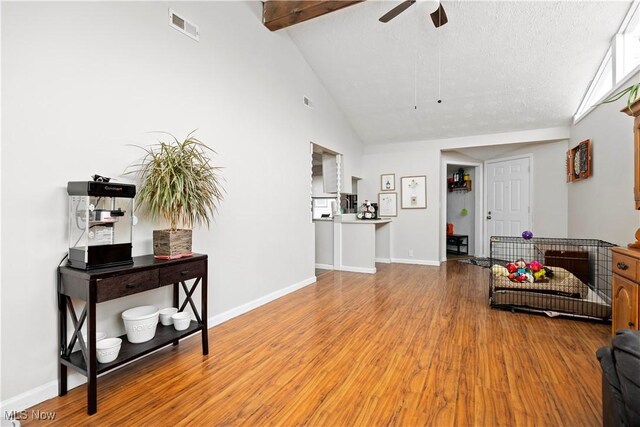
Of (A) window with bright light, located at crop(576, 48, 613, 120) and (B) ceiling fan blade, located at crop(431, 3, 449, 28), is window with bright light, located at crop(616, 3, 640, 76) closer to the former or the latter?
(A) window with bright light, located at crop(576, 48, 613, 120)

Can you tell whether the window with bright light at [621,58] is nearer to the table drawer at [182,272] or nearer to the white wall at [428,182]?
the white wall at [428,182]

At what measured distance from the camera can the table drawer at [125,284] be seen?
171cm

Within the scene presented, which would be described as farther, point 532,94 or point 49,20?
point 532,94

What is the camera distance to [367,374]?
2053 millimetres

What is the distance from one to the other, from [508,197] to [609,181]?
2828 mm

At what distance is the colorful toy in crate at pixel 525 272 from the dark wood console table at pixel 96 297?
3389 millimetres

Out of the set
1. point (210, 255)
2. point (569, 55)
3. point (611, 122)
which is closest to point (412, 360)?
point (210, 255)

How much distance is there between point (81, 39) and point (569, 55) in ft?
17.1

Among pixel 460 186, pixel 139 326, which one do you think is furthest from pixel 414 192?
pixel 139 326

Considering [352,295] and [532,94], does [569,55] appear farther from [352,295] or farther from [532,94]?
[352,295]

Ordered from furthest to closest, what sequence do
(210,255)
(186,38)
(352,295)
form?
(352,295)
(210,255)
(186,38)

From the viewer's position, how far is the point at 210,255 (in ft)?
9.55

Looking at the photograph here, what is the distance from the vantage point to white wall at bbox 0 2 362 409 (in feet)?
5.56

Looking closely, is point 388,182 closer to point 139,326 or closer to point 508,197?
point 508,197
